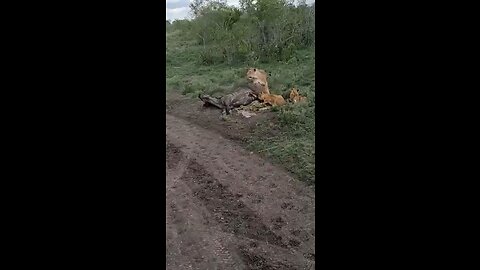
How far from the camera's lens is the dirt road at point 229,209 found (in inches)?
59.4

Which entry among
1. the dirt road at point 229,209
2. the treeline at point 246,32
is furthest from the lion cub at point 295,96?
the dirt road at point 229,209

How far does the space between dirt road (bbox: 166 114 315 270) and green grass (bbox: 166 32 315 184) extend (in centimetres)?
7

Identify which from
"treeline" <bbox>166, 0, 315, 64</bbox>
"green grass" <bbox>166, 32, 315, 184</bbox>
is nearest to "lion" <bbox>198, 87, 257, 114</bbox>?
"green grass" <bbox>166, 32, 315, 184</bbox>

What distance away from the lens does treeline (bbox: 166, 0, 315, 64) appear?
166 cm

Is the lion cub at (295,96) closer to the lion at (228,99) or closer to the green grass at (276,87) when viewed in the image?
the green grass at (276,87)

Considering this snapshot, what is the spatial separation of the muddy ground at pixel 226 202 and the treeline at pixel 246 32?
0.74ft

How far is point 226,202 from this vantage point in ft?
5.38

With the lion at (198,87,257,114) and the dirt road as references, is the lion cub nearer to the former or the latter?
the lion at (198,87,257,114)

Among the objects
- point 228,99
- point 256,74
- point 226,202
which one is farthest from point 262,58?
point 226,202

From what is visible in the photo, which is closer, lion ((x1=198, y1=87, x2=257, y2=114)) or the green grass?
the green grass
